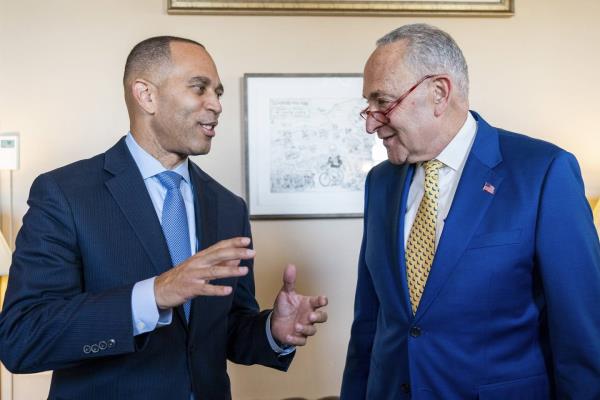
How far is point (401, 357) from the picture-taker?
1756 millimetres

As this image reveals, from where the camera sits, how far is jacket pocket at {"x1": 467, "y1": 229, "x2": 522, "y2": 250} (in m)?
1.60

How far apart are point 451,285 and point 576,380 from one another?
1.20 ft

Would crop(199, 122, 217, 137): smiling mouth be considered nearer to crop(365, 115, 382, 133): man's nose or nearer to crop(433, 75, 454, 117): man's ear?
→ crop(365, 115, 382, 133): man's nose

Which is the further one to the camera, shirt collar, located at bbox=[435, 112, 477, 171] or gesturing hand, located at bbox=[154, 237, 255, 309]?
shirt collar, located at bbox=[435, 112, 477, 171]

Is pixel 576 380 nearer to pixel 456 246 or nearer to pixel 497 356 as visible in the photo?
pixel 497 356

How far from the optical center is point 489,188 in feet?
5.51

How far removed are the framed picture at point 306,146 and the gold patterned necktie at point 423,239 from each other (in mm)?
1467

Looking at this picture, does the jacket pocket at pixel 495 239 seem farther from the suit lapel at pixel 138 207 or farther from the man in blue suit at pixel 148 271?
the suit lapel at pixel 138 207

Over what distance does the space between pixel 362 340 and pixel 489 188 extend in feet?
2.23

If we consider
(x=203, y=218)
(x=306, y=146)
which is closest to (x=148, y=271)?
(x=203, y=218)

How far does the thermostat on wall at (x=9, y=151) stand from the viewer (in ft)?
9.95

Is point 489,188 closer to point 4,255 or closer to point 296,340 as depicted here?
point 296,340

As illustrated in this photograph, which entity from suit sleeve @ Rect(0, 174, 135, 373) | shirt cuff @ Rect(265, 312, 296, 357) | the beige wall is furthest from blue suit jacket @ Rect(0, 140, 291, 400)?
the beige wall

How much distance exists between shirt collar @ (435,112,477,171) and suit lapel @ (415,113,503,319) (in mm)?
77
